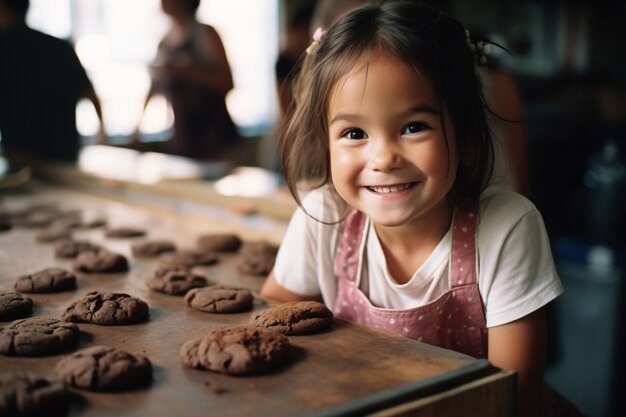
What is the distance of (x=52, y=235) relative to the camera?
1.81 metres

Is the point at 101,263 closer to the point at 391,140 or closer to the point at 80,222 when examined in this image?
the point at 80,222

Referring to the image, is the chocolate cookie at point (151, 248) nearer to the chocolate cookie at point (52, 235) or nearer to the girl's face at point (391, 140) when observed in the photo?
the chocolate cookie at point (52, 235)

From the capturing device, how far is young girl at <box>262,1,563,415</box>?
1.07 metres

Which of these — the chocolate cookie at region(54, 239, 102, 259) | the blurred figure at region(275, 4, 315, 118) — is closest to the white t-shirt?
the chocolate cookie at region(54, 239, 102, 259)

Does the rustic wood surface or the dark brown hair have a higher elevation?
the dark brown hair

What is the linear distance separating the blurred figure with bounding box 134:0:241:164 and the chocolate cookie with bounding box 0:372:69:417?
116 inches

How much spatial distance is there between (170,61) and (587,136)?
3.13m

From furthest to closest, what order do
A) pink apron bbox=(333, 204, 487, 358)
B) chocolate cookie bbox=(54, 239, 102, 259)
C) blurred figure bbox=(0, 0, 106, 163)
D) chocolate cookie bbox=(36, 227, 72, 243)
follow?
blurred figure bbox=(0, 0, 106, 163), chocolate cookie bbox=(36, 227, 72, 243), chocolate cookie bbox=(54, 239, 102, 259), pink apron bbox=(333, 204, 487, 358)

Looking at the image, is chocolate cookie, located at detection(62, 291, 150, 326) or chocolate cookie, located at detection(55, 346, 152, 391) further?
chocolate cookie, located at detection(62, 291, 150, 326)

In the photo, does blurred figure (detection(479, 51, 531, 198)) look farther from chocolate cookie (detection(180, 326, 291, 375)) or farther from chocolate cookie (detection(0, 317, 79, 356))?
chocolate cookie (detection(0, 317, 79, 356))

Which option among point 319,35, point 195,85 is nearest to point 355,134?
point 319,35

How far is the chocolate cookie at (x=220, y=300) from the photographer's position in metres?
1.18

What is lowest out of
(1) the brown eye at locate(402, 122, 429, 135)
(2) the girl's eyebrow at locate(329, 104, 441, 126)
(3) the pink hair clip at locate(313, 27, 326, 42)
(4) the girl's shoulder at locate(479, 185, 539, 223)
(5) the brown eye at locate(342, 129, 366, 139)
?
(4) the girl's shoulder at locate(479, 185, 539, 223)

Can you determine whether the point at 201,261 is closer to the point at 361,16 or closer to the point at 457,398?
the point at 361,16
